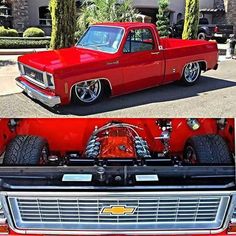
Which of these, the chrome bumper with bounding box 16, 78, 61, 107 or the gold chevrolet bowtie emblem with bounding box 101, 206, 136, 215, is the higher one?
the gold chevrolet bowtie emblem with bounding box 101, 206, 136, 215

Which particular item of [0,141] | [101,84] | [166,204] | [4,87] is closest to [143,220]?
[166,204]

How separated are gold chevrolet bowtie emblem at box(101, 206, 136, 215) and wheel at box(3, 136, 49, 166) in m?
0.87

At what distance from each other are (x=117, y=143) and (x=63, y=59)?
84.7 inches

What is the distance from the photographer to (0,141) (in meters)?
3.01

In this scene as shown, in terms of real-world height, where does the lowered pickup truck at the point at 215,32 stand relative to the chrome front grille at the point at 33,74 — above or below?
below

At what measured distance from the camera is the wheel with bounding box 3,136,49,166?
2695 millimetres

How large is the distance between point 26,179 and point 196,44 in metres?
4.64

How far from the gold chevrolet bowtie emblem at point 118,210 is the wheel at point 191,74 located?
4.11 m

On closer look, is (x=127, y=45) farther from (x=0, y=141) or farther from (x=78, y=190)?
(x=78, y=190)

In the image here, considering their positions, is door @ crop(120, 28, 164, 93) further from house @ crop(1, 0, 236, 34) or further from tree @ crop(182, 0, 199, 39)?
house @ crop(1, 0, 236, 34)

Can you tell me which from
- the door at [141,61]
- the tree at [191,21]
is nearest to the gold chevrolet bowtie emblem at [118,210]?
the door at [141,61]

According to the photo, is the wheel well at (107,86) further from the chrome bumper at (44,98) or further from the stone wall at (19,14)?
the stone wall at (19,14)

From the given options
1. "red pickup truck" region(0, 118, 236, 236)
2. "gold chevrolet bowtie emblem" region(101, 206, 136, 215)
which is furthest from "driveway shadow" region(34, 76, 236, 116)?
"gold chevrolet bowtie emblem" region(101, 206, 136, 215)

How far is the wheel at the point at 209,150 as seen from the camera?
273cm
